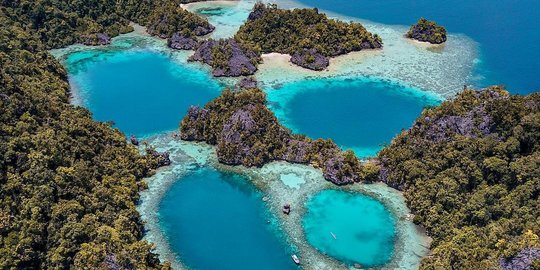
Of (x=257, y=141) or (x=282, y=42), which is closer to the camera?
(x=257, y=141)

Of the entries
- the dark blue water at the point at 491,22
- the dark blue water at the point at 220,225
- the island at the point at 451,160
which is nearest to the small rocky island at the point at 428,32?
the dark blue water at the point at 491,22

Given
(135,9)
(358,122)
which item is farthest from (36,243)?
(135,9)

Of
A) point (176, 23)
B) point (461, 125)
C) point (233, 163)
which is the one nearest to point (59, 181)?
point (233, 163)

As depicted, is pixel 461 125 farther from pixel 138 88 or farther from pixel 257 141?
pixel 138 88

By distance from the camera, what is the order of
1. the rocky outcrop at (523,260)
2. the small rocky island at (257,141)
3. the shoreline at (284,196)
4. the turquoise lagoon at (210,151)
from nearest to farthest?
the rocky outcrop at (523,260)
the shoreline at (284,196)
the turquoise lagoon at (210,151)
the small rocky island at (257,141)

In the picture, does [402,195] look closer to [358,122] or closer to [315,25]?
[358,122]

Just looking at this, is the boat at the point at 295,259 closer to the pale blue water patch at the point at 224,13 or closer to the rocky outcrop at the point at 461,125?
the rocky outcrop at the point at 461,125

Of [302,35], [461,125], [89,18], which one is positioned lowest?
[89,18]
